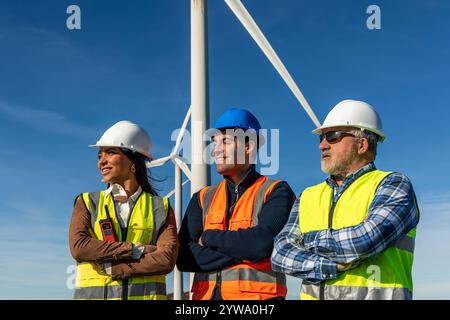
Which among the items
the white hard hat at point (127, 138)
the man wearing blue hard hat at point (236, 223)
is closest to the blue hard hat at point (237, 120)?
the man wearing blue hard hat at point (236, 223)

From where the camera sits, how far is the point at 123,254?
26.3ft

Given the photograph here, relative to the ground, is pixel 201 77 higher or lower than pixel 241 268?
higher

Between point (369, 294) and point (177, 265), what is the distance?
287 centimetres

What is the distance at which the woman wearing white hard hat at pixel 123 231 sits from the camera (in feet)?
26.5

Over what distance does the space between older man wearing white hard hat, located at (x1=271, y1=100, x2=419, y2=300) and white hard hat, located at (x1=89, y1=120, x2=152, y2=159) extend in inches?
105

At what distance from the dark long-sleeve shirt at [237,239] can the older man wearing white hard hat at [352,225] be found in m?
0.28

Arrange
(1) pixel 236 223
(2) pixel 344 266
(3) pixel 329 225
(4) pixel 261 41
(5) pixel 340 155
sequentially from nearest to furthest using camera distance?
(2) pixel 344 266 → (3) pixel 329 225 → (5) pixel 340 155 → (1) pixel 236 223 → (4) pixel 261 41

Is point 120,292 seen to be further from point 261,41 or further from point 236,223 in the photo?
point 261,41

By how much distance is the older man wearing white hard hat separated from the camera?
682cm

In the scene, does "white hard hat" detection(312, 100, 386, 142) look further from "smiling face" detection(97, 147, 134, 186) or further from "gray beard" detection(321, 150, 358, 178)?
"smiling face" detection(97, 147, 134, 186)

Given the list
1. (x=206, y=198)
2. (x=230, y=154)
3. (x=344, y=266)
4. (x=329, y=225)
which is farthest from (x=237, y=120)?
(x=344, y=266)

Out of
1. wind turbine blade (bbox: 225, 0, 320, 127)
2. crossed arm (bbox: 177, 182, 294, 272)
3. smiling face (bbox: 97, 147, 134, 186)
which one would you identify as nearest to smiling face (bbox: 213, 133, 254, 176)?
crossed arm (bbox: 177, 182, 294, 272)

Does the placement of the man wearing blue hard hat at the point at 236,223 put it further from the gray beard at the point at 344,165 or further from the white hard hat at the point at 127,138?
the white hard hat at the point at 127,138

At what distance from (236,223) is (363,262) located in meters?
1.93
